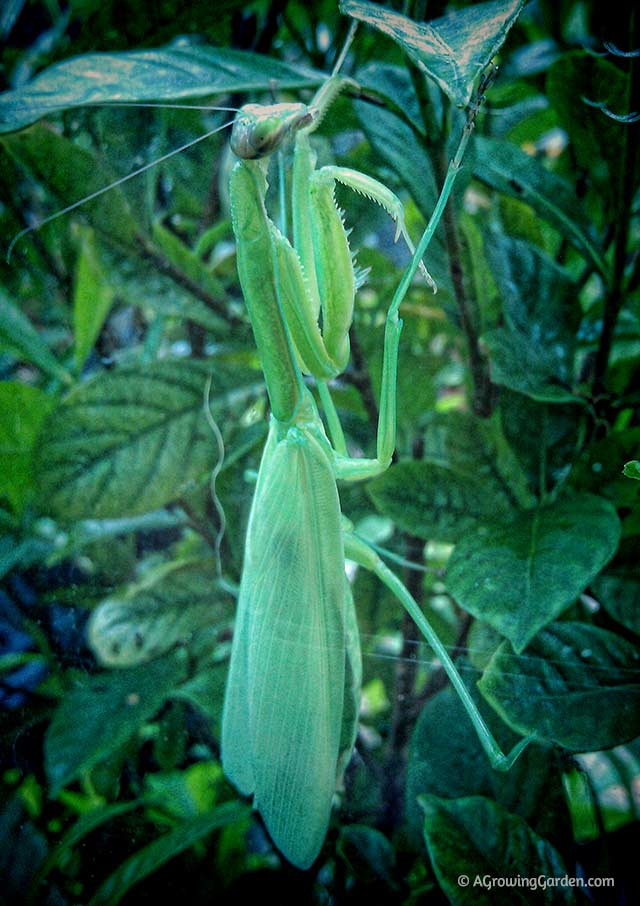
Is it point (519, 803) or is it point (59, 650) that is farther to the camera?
point (59, 650)

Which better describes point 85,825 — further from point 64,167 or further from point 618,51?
point 618,51

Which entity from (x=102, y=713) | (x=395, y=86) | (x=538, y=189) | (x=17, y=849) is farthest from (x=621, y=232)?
(x=17, y=849)

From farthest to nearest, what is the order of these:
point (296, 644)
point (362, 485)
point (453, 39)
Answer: point (362, 485)
point (296, 644)
point (453, 39)

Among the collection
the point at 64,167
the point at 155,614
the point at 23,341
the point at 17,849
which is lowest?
the point at 17,849

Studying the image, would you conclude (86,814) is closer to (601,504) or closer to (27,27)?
(601,504)

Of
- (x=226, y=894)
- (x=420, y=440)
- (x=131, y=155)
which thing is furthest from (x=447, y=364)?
→ (x=226, y=894)

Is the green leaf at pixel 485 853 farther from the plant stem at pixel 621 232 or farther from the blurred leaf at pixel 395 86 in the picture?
the blurred leaf at pixel 395 86
